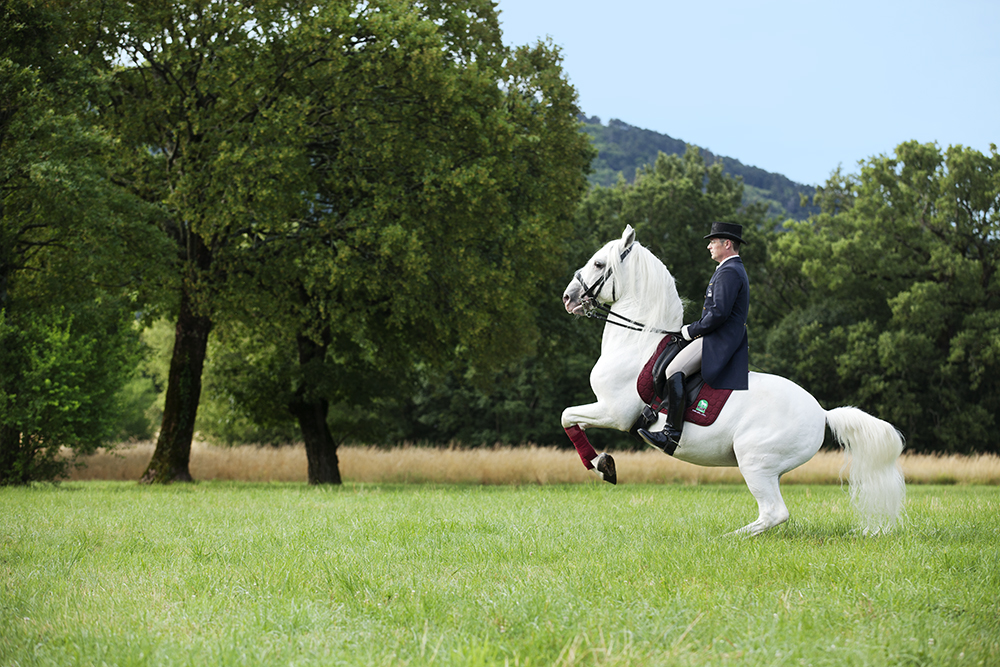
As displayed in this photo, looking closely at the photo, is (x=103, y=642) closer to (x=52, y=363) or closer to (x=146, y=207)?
(x=52, y=363)

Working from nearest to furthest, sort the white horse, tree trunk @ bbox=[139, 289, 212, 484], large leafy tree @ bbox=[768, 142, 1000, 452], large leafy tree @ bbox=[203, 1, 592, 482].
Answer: the white horse < large leafy tree @ bbox=[203, 1, 592, 482] < tree trunk @ bbox=[139, 289, 212, 484] < large leafy tree @ bbox=[768, 142, 1000, 452]

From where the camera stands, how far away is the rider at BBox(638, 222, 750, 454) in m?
7.24

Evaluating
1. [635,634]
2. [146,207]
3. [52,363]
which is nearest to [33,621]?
[635,634]

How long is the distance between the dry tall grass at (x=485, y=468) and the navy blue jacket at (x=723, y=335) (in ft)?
54.4

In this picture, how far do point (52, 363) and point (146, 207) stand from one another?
3.76 meters

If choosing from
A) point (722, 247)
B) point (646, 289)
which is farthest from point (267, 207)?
point (722, 247)

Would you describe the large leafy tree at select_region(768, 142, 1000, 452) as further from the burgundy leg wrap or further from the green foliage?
the burgundy leg wrap

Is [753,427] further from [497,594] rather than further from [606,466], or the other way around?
[497,594]

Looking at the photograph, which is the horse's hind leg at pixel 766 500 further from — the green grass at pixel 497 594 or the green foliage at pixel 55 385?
the green foliage at pixel 55 385

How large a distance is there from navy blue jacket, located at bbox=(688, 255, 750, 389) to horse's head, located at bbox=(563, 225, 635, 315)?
36.3 inches

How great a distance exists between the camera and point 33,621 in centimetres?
443

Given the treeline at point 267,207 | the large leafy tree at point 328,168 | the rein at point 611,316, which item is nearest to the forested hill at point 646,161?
the treeline at point 267,207

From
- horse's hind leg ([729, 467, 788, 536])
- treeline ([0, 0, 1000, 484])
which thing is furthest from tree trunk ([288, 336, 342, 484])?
horse's hind leg ([729, 467, 788, 536])

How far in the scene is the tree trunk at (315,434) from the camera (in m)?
22.9
